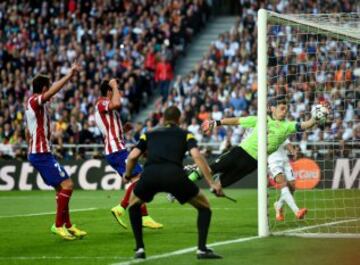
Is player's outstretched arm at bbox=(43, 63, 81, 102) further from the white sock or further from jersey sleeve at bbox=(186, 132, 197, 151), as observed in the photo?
the white sock

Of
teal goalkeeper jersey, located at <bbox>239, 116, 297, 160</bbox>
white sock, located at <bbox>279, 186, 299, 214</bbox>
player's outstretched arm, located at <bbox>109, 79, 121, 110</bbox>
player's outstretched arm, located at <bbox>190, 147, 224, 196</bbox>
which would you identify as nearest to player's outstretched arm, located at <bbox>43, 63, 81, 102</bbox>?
player's outstretched arm, located at <bbox>109, 79, 121, 110</bbox>

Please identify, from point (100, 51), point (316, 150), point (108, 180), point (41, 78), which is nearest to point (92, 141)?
point (108, 180)

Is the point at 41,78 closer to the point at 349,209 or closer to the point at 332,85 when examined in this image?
the point at 349,209

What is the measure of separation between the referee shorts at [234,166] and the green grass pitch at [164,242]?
79 cm

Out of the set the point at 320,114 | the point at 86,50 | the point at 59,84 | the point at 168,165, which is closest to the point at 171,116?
the point at 168,165

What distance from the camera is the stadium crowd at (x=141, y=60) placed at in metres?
30.4

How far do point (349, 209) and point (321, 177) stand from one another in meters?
6.53

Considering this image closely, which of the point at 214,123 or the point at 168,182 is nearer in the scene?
the point at 168,182

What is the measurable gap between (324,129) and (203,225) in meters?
16.4

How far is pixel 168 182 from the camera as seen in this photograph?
11336 mm

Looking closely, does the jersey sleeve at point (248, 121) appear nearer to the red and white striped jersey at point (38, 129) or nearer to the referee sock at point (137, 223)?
the red and white striped jersey at point (38, 129)

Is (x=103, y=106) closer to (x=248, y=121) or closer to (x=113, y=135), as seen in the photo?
(x=113, y=135)

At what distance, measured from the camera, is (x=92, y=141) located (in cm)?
3247

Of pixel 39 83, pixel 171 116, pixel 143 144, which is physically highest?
pixel 39 83
